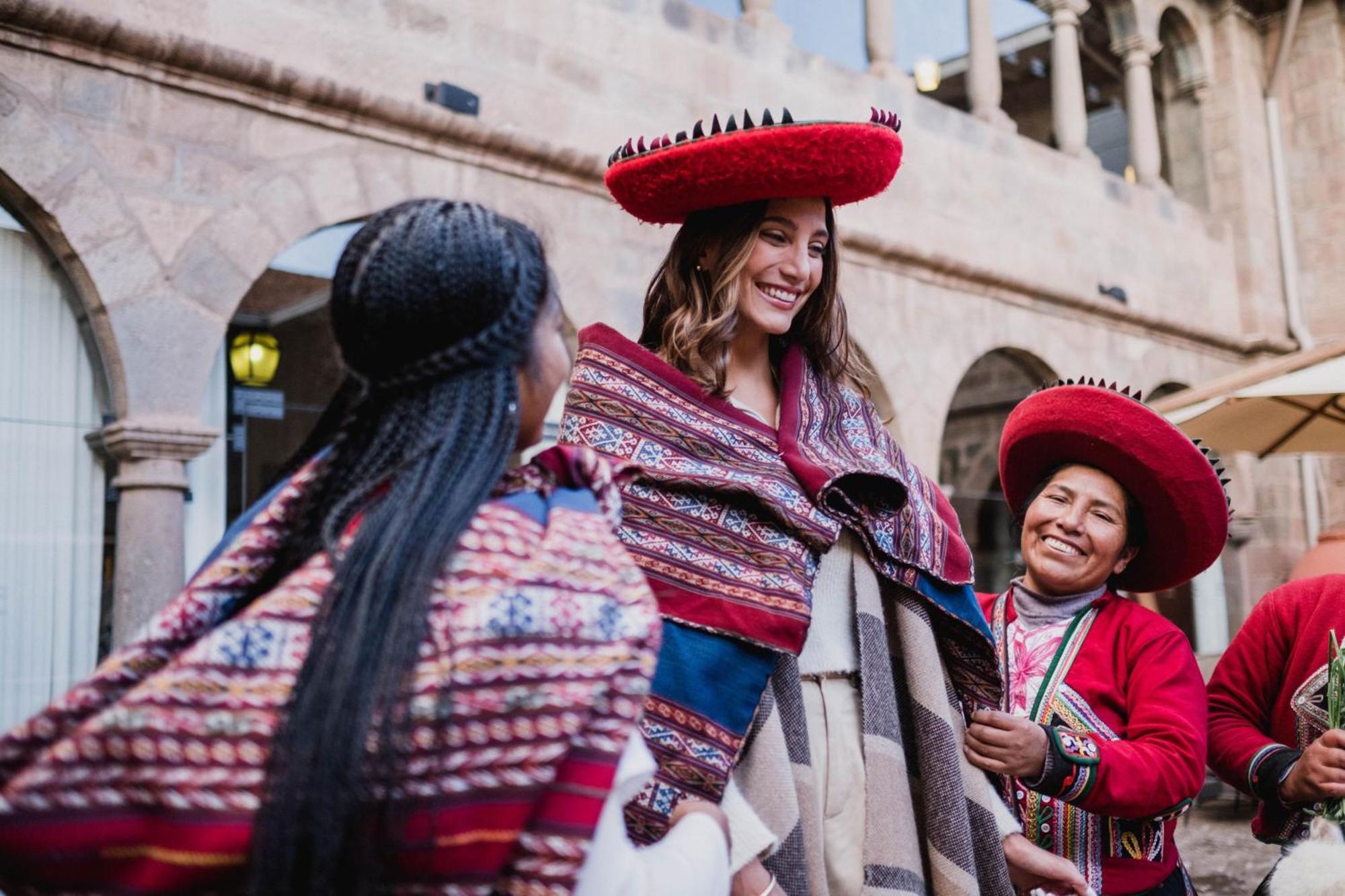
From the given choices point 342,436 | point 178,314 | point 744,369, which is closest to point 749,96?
point 178,314

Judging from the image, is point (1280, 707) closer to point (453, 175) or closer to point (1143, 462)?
point (1143, 462)

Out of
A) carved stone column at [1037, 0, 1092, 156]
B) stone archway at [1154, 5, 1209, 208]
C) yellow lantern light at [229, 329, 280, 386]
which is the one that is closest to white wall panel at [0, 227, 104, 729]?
yellow lantern light at [229, 329, 280, 386]

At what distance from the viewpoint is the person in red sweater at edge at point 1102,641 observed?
200 centimetres

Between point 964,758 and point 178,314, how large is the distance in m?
3.63

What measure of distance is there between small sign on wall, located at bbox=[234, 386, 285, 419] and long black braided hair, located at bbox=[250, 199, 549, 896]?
14.5 ft

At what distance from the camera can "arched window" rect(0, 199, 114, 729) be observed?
14.5ft

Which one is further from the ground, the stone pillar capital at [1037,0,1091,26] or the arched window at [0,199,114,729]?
the stone pillar capital at [1037,0,1091,26]

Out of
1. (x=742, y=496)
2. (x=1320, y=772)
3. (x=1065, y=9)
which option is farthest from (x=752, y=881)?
(x=1065, y=9)

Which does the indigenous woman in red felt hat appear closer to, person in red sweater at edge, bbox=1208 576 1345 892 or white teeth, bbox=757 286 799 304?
white teeth, bbox=757 286 799 304

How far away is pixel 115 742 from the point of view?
101 cm

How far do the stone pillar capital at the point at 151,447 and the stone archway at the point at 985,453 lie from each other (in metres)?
5.77

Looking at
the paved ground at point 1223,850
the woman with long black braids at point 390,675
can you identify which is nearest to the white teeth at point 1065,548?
the woman with long black braids at point 390,675

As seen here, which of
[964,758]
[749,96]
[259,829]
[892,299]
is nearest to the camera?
[259,829]

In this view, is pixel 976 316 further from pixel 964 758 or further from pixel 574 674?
pixel 574 674
